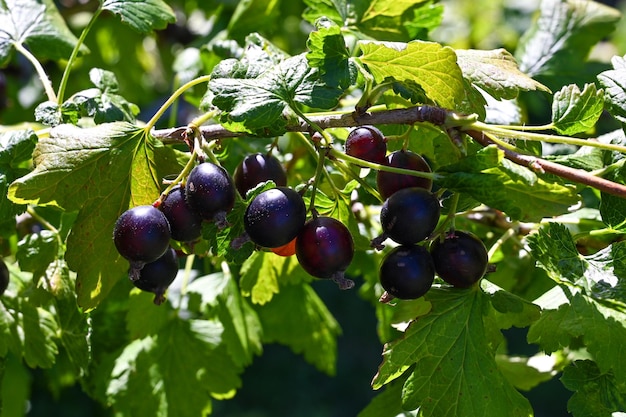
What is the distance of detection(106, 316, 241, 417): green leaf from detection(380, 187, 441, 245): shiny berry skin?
0.88 m

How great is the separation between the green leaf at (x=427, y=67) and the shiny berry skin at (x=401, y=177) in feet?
0.36

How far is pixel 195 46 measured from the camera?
2357mm

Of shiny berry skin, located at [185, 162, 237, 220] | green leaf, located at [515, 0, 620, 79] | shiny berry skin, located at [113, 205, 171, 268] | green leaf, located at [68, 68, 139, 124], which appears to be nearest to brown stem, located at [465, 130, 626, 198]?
shiny berry skin, located at [185, 162, 237, 220]

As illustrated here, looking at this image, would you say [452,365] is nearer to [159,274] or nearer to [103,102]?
[159,274]

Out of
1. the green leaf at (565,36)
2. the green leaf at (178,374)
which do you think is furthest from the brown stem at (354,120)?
the green leaf at (565,36)

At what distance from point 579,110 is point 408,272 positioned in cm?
44

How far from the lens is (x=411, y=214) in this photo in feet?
3.65

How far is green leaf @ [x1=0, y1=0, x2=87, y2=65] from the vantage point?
1721 mm

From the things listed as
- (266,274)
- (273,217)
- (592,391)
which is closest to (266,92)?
(273,217)

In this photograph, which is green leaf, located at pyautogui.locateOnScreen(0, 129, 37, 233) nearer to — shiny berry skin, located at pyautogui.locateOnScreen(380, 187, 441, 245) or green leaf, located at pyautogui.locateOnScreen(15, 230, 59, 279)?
green leaf, located at pyautogui.locateOnScreen(15, 230, 59, 279)

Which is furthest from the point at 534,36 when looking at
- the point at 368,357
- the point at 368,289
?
the point at 368,357

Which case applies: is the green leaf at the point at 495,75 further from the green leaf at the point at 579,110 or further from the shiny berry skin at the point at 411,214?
the shiny berry skin at the point at 411,214

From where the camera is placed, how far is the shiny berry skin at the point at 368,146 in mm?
1311

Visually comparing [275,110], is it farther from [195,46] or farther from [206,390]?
[195,46]
